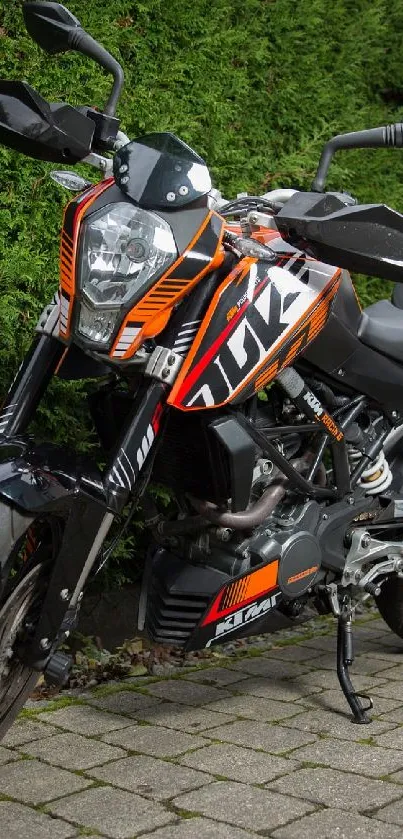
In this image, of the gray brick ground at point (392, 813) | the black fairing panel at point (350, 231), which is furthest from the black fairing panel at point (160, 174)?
the gray brick ground at point (392, 813)

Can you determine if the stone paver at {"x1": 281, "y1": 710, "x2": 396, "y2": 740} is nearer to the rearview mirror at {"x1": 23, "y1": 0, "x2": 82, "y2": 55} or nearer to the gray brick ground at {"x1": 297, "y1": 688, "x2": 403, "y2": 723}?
the gray brick ground at {"x1": 297, "y1": 688, "x2": 403, "y2": 723}

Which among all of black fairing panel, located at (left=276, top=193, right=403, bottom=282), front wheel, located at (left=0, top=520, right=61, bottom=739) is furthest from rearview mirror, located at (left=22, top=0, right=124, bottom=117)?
front wheel, located at (left=0, top=520, right=61, bottom=739)

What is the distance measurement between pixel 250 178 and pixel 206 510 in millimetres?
2147

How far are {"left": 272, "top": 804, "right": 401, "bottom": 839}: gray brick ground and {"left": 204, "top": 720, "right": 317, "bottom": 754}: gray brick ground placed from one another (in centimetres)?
49

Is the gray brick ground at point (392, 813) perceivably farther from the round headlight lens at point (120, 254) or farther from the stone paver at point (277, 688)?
the round headlight lens at point (120, 254)

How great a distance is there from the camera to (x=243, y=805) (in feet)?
10.1

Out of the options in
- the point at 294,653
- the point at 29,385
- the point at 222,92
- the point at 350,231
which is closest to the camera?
the point at 350,231

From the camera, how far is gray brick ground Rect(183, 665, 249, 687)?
4219mm

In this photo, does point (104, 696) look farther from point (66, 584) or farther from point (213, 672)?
point (66, 584)

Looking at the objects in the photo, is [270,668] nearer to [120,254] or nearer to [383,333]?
[383,333]

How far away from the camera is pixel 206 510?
3.42 m

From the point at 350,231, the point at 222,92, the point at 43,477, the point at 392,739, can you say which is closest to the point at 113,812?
the point at 43,477

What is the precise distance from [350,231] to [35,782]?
172cm

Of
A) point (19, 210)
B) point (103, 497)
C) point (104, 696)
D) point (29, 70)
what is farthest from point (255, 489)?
point (29, 70)
